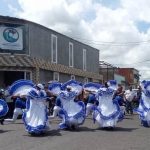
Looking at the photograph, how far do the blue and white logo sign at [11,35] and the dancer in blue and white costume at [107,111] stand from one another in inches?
502

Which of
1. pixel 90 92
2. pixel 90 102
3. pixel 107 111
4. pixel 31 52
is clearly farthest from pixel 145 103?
pixel 31 52

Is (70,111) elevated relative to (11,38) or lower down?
lower down

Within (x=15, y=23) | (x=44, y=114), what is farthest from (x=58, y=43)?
(x=44, y=114)

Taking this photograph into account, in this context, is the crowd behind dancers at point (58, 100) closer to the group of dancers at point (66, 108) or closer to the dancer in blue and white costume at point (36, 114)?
the group of dancers at point (66, 108)

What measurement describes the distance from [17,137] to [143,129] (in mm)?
4747

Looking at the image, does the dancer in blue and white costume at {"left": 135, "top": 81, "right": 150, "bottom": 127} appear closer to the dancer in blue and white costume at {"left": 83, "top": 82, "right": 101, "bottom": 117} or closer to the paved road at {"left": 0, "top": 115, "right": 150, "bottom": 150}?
the paved road at {"left": 0, "top": 115, "right": 150, "bottom": 150}

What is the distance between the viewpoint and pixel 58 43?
3391 centimetres

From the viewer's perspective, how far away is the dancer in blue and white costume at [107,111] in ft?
53.2

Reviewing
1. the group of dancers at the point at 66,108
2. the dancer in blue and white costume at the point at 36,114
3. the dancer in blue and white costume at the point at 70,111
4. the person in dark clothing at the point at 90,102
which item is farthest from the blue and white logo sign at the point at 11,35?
the dancer in blue and white costume at the point at 36,114

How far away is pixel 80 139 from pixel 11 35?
15.9 meters

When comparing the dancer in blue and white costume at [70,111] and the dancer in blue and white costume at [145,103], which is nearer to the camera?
the dancer in blue and white costume at [70,111]

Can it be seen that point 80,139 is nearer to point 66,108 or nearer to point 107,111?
point 66,108

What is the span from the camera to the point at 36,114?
15.1 metres

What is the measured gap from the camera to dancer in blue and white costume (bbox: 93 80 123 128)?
16203 millimetres
